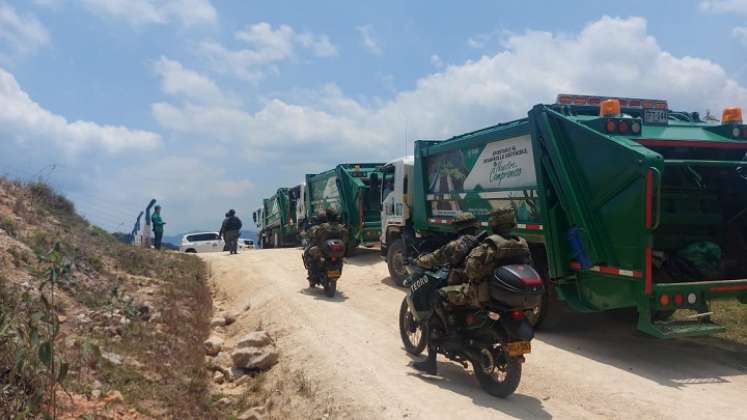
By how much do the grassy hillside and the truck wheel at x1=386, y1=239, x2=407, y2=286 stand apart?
143 inches

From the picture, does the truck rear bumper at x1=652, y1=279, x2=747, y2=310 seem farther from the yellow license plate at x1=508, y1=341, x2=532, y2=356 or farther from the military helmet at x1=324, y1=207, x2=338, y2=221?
the military helmet at x1=324, y1=207, x2=338, y2=221

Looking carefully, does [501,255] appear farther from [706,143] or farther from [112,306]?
[112,306]

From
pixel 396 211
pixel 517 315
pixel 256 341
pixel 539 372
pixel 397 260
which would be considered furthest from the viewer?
pixel 396 211

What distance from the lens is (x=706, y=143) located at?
22.2 ft

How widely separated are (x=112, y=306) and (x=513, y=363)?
5158mm

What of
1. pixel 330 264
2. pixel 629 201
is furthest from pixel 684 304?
pixel 330 264

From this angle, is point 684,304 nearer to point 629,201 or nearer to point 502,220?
point 629,201

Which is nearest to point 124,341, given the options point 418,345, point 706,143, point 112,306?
point 112,306

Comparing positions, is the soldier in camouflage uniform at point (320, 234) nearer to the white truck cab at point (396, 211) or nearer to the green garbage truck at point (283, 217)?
the white truck cab at point (396, 211)

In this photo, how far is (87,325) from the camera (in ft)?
20.5

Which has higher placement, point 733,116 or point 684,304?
point 733,116

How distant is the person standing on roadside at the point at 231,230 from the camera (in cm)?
1886

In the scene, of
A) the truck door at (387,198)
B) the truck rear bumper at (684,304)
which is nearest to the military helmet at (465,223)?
the truck rear bumper at (684,304)

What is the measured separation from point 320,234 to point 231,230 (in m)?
9.84
